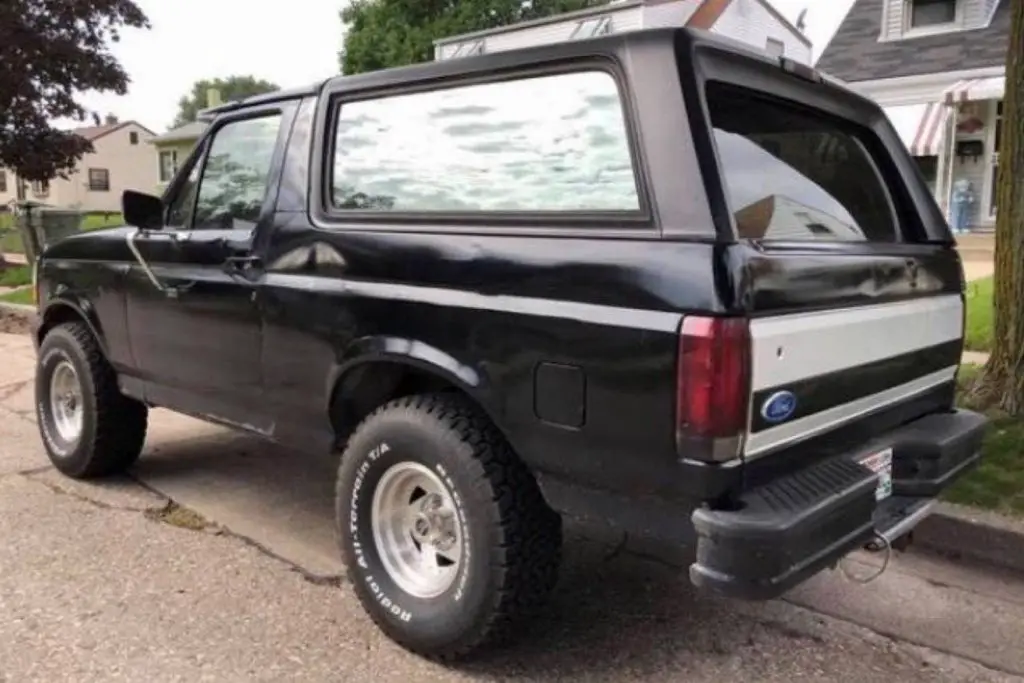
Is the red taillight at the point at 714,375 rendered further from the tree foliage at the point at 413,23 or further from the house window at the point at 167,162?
the house window at the point at 167,162

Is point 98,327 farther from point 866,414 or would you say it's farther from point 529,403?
point 866,414

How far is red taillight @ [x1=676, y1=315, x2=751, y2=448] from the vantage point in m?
2.26

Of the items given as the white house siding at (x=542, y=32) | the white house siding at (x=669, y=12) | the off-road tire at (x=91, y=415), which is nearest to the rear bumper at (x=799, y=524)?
the off-road tire at (x=91, y=415)


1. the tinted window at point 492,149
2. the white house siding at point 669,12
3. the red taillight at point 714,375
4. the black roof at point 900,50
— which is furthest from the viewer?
the white house siding at point 669,12

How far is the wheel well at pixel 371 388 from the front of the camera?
124 inches

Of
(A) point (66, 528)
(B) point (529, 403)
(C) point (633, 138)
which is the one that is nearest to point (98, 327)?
(A) point (66, 528)

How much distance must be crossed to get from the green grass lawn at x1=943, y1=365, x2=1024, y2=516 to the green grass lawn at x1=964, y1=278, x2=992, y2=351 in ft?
3.55

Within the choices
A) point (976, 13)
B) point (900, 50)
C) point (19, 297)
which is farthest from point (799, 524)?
point (976, 13)

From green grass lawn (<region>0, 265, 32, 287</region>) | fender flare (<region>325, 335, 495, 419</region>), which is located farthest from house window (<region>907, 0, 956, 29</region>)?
fender flare (<region>325, 335, 495, 419</region>)

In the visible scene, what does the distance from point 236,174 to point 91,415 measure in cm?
161

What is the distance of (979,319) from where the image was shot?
7.23m

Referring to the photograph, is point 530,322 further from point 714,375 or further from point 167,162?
point 167,162

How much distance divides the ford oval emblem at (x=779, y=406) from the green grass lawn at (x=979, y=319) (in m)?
3.67

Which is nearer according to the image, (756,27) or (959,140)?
(959,140)
